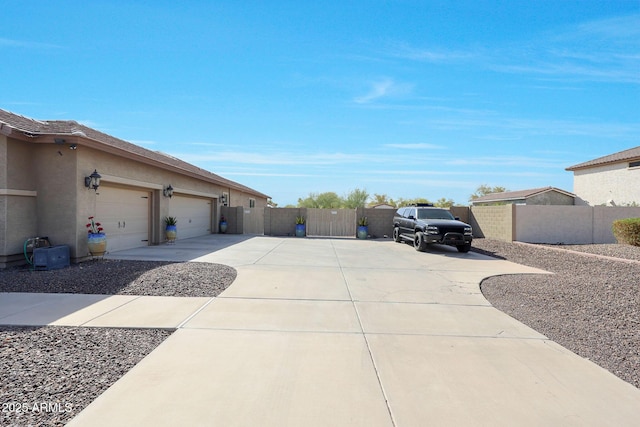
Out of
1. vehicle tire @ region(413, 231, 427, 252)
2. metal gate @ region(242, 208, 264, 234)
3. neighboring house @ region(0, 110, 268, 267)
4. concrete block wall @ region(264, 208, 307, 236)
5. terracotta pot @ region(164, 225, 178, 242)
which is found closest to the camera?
neighboring house @ region(0, 110, 268, 267)

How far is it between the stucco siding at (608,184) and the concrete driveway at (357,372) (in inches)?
967

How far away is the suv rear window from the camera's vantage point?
16.1 metres

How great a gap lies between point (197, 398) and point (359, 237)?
1919cm

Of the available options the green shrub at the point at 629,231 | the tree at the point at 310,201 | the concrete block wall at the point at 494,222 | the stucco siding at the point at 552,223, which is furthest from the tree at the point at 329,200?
the green shrub at the point at 629,231

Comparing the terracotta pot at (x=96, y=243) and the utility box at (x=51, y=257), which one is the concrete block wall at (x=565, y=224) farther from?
the utility box at (x=51, y=257)

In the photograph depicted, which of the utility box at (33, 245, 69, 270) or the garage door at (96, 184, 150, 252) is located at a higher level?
the garage door at (96, 184, 150, 252)

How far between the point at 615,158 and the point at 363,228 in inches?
763

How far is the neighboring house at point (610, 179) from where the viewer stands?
23.9 meters

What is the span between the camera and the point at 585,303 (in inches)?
274

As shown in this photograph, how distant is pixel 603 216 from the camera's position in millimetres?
16812

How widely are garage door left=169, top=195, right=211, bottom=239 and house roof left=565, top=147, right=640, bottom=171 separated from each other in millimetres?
28329

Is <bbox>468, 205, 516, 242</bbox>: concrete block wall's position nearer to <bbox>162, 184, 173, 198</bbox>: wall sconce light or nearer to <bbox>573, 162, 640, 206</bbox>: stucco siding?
<bbox>573, 162, 640, 206</bbox>: stucco siding

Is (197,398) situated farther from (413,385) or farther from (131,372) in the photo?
(413,385)

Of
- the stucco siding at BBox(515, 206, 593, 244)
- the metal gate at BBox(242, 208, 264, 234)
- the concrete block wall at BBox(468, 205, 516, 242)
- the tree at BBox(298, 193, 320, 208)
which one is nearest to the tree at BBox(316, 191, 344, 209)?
the tree at BBox(298, 193, 320, 208)
